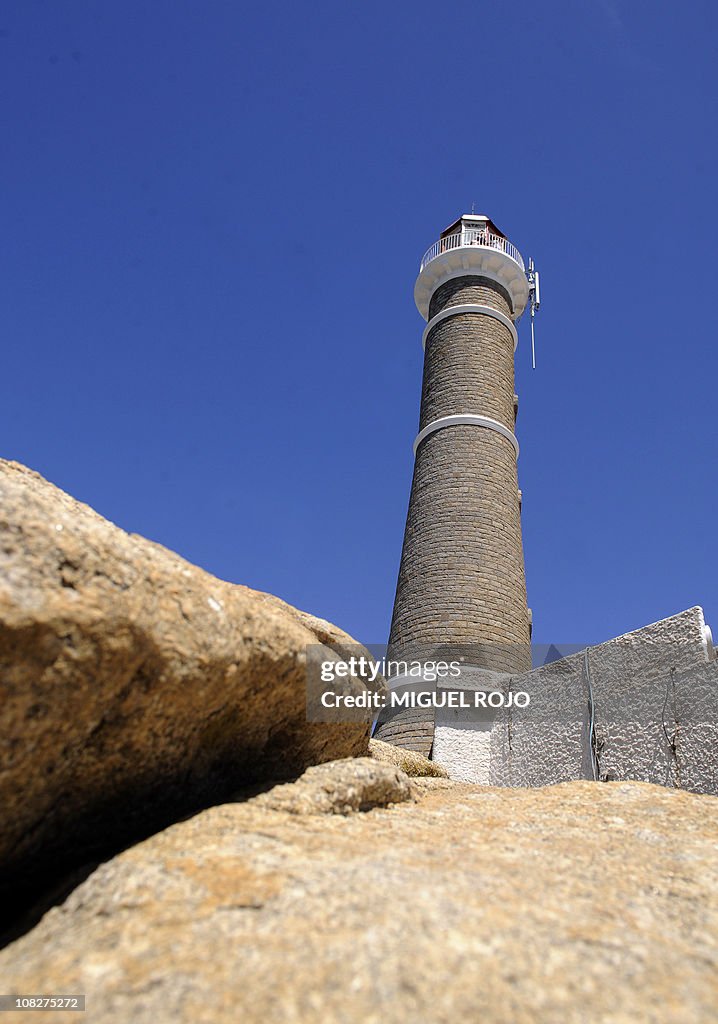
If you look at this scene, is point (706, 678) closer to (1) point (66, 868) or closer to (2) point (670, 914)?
(2) point (670, 914)

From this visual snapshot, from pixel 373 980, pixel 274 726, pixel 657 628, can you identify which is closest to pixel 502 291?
pixel 657 628

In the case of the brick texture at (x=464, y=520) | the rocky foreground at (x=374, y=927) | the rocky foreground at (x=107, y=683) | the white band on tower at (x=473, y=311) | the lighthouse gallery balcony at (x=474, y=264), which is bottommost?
the rocky foreground at (x=374, y=927)

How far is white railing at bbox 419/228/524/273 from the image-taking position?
1799 cm

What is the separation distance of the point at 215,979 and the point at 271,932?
196 mm

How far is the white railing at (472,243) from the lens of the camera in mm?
17992

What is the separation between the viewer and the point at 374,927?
165cm

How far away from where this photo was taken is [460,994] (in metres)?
1.43
